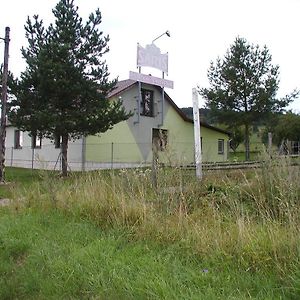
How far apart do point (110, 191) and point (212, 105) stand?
31.4 metres

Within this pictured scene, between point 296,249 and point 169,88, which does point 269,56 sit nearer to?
point 169,88

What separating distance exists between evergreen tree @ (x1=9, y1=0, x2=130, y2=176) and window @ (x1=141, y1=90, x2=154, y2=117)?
9.63 metres

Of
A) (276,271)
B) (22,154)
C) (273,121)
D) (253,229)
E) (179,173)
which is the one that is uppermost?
(273,121)

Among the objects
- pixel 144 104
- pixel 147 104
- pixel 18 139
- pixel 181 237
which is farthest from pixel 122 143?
pixel 181 237

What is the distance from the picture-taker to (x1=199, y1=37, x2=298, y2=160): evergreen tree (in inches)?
1415

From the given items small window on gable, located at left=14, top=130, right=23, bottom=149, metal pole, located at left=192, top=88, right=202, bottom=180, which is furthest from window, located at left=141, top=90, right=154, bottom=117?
metal pole, located at left=192, top=88, right=202, bottom=180

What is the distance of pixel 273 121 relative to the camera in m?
37.9

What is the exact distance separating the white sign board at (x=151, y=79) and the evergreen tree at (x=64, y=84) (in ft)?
12.1

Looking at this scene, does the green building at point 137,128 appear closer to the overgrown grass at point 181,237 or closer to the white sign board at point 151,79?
the white sign board at point 151,79

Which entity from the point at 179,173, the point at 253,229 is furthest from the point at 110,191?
the point at 253,229

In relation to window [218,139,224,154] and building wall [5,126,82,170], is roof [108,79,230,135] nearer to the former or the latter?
window [218,139,224,154]

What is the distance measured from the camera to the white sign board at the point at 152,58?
26.0 meters

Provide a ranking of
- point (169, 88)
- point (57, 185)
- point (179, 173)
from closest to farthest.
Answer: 1. point (179, 173)
2. point (57, 185)
3. point (169, 88)

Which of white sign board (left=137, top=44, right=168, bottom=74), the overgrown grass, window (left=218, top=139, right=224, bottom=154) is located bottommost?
the overgrown grass
